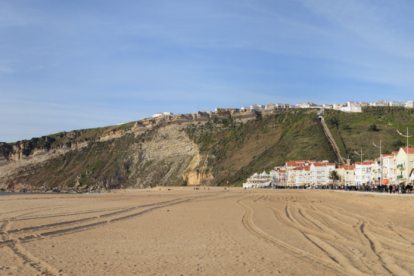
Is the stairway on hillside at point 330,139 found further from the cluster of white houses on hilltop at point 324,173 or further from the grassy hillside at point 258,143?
the cluster of white houses on hilltop at point 324,173

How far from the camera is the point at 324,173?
7800 cm

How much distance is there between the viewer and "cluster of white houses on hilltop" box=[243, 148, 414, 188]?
61812mm

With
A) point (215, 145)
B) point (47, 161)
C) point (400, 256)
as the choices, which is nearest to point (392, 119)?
point (215, 145)

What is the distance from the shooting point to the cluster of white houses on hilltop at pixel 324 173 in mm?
61812

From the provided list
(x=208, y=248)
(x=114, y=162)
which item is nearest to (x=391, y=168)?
(x=208, y=248)

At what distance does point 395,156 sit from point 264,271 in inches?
2273

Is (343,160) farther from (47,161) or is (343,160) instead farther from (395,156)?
(47,161)

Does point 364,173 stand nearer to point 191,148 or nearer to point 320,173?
point 320,173

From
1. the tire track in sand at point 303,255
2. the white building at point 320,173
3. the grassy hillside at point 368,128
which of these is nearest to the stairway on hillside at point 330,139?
the grassy hillside at point 368,128

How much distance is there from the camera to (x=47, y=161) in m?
134

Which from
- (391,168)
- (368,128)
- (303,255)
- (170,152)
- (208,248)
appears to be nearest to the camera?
(303,255)

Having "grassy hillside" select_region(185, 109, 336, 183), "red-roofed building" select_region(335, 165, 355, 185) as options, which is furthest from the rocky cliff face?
"red-roofed building" select_region(335, 165, 355, 185)

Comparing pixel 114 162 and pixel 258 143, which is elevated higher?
pixel 258 143

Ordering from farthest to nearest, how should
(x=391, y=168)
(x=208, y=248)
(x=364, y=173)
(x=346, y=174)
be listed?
(x=346, y=174) → (x=364, y=173) → (x=391, y=168) → (x=208, y=248)
